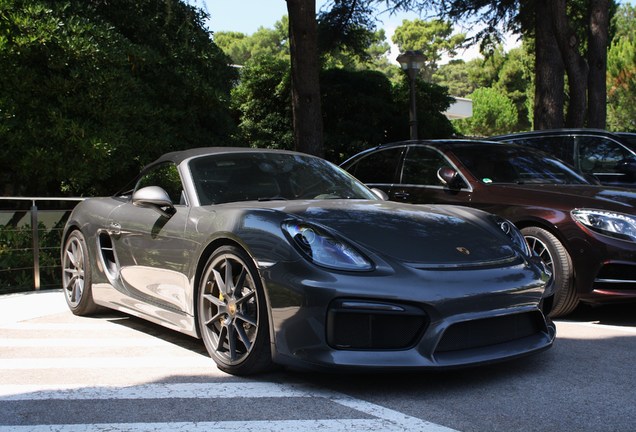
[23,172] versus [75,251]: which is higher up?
[23,172]

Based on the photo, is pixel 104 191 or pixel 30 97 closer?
pixel 30 97

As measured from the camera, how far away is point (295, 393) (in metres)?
3.90

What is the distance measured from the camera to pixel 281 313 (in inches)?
152

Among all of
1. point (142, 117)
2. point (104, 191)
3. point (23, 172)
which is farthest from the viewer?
point (104, 191)

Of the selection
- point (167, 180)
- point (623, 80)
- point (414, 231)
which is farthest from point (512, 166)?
point (623, 80)

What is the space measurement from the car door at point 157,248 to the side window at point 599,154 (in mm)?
4981

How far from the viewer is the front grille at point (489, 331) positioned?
12.6 feet

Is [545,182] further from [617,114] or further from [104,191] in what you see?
[617,114]

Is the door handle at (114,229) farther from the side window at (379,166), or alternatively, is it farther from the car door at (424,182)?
the side window at (379,166)

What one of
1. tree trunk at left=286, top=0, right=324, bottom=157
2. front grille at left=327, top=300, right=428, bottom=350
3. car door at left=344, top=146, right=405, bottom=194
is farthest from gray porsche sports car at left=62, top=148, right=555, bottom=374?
tree trunk at left=286, top=0, right=324, bottom=157

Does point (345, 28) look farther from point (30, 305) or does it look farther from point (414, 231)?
point (414, 231)

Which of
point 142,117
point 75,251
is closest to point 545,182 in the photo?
point 75,251

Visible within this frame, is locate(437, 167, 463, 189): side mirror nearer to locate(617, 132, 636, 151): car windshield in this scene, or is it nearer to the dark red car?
the dark red car

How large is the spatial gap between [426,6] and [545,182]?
1036cm
